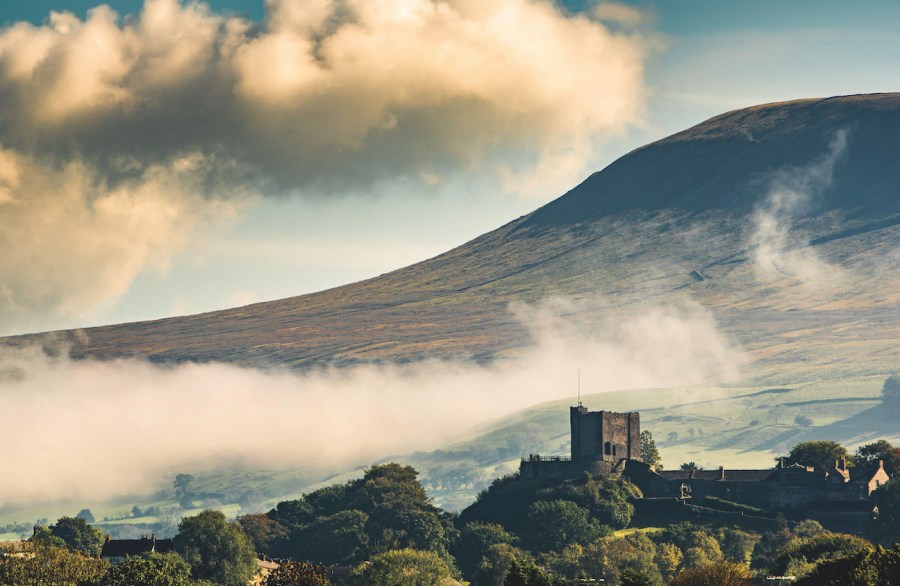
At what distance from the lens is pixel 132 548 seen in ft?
484

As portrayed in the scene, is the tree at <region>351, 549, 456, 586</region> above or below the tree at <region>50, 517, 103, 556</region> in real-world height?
below

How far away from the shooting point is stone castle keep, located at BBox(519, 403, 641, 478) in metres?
171

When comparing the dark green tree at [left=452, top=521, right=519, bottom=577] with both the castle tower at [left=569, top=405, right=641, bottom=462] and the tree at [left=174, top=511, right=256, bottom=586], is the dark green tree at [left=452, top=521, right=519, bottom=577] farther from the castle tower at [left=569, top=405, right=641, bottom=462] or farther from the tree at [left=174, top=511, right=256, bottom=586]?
the tree at [left=174, top=511, right=256, bottom=586]

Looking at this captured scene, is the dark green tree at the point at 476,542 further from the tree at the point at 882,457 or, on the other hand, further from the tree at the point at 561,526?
the tree at the point at 882,457

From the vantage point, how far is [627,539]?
150375mm

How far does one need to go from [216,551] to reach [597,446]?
4545 centimetres

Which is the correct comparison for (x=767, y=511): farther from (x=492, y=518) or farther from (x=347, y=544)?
(x=347, y=544)

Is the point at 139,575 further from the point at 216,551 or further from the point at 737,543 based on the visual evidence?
the point at 737,543

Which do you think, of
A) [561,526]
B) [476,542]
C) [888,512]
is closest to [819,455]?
[888,512]

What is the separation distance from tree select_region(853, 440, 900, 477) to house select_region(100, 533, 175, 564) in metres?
67.4

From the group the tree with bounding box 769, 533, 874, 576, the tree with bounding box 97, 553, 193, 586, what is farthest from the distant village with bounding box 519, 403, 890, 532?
the tree with bounding box 97, 553, 193, 586

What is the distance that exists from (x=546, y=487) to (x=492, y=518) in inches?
249

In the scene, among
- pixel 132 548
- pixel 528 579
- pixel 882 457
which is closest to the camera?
pixel 528 579

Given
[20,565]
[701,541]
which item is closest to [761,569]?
[701,541]
